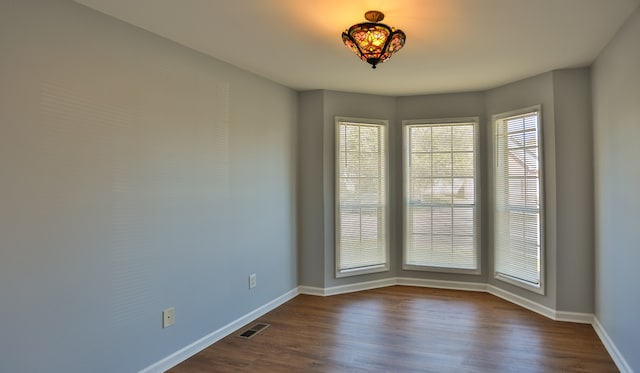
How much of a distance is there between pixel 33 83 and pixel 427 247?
426cm

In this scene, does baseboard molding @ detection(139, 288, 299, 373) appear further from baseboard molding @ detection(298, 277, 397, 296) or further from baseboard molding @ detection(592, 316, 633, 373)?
baseboard molding @ detection(592, 316, 633, 373)

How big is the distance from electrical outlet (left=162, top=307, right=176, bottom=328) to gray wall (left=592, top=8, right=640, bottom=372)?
3.13 metres

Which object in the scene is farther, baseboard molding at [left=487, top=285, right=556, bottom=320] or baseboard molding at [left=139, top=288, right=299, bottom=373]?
baseboard molding at [left=487, top=285, right=556, bottom=320]

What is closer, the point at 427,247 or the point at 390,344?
the point at 390,344

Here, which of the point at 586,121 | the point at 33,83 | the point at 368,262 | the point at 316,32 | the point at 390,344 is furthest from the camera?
the point at 368,262

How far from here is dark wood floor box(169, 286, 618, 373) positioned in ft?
9.38

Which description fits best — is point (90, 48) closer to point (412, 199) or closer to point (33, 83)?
point (33, 83)

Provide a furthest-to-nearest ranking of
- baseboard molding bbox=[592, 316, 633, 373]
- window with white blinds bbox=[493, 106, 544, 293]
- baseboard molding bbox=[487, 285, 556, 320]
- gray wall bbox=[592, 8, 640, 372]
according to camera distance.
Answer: window with white blinds bbox=[493, 106, 544, 293], baseboard molding bbox=[487, 285, 556, 320], baseboard molding bbox=[592, 316, 633, 373], gray wall bbox=[592, 8, 640, 372]

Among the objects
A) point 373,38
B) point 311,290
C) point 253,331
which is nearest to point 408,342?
point 253,331

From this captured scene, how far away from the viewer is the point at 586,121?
3654mm

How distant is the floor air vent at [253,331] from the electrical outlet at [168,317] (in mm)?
736

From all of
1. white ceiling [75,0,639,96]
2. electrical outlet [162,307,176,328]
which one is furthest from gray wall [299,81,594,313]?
electrical outlet [162,307,176,328]

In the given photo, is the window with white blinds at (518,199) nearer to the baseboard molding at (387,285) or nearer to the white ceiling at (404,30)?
the baseboard molding at (387,285)

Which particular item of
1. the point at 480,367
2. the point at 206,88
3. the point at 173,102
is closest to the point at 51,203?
the point at 173,102
